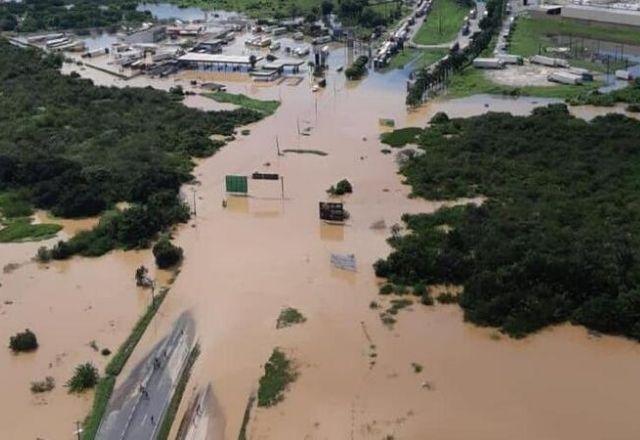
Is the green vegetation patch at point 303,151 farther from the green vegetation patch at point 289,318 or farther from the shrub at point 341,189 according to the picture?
the green vegetation patch at point 289,318

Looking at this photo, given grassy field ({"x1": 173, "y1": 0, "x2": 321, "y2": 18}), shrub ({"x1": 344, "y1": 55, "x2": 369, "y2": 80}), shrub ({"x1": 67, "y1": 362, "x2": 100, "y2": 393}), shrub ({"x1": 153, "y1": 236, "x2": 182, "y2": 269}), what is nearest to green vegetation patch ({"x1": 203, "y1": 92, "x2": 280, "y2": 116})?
shrub ({"x1": 344, "y1": 55, "x2": 369, "y2": 80})

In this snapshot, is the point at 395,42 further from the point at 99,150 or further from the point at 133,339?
the point at 133,339

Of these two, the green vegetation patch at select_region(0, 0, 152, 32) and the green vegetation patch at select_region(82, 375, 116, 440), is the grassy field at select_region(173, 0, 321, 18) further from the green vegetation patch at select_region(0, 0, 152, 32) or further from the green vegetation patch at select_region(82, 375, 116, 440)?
the green vegetation patch at select_region(82, 375, 116, 440)

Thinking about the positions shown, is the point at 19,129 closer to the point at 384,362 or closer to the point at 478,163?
the point at 478,163

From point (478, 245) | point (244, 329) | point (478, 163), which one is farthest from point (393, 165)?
point (244, 329)

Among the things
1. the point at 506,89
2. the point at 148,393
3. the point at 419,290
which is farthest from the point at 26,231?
the point at 506,89
